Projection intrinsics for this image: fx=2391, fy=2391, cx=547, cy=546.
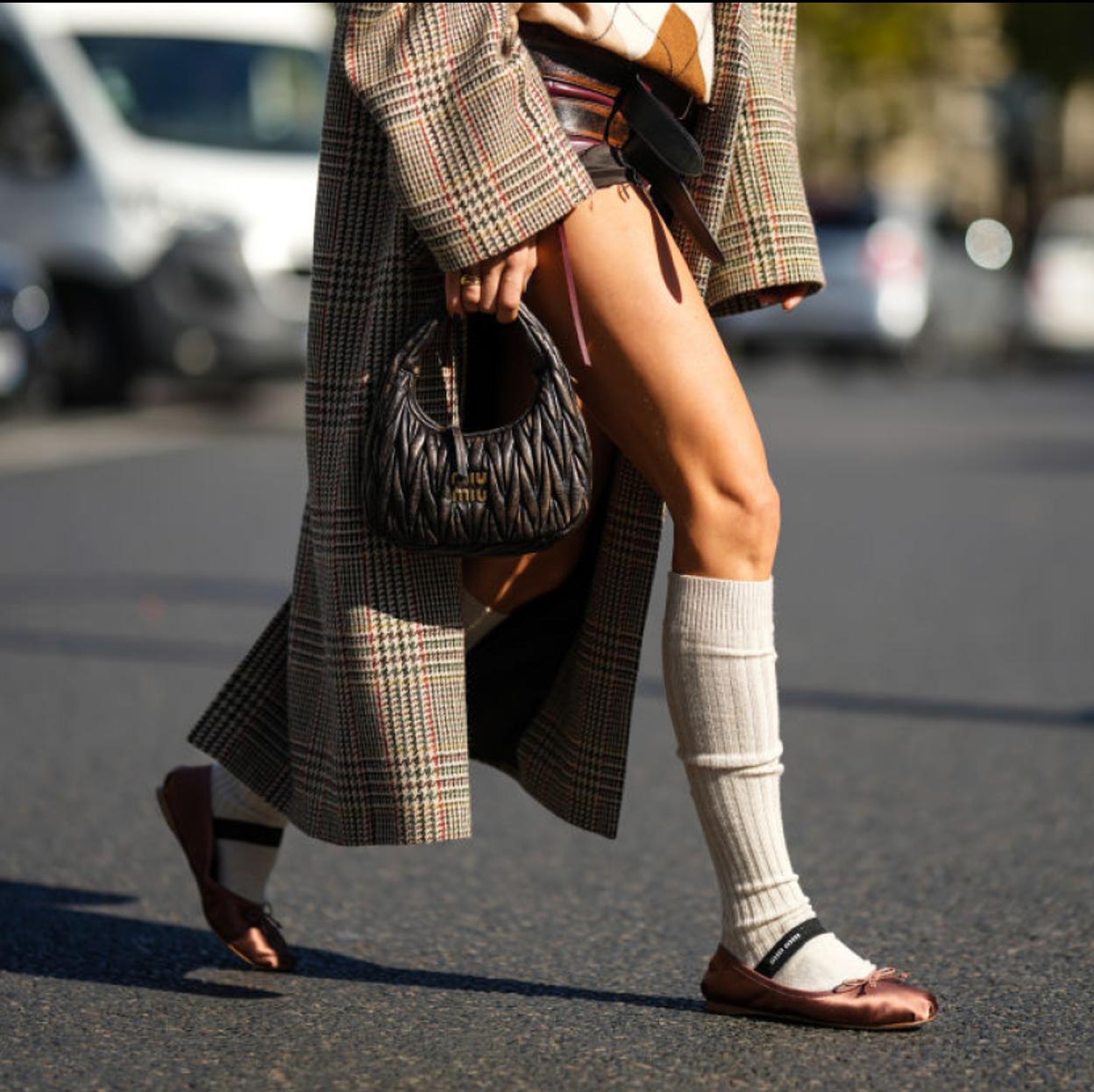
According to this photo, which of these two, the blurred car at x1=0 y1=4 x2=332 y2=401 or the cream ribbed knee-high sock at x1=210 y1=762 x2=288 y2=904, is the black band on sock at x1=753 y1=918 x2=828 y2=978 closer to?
the cream ribbed knee-high sock at x1=210 y1=762 x2=288 y2=904

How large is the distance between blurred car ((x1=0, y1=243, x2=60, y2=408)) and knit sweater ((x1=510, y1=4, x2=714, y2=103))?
31.6 ft

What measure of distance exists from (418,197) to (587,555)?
61cm

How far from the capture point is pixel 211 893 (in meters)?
3.34

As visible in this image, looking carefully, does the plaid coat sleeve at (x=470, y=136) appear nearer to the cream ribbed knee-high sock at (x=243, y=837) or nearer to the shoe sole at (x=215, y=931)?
the cream ribbed knee-high sock at (x=243, y=837)

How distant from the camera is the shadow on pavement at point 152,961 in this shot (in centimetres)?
334

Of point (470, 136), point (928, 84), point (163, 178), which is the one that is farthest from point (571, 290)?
point (928, 84)

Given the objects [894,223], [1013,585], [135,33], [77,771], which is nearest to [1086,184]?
[894,223]

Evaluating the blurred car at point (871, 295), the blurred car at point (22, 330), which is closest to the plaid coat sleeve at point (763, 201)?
the blurred car at point (22, 330)

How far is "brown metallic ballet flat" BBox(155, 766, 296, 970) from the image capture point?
3340mm

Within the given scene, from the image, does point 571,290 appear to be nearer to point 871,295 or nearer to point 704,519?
point 704,519

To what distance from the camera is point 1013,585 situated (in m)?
7.80

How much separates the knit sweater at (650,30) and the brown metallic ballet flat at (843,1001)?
45.0 inches

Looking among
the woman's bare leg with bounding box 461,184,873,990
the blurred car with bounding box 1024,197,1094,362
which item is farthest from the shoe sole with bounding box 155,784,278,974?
the blurred car with bounding box 1024,197,1094,362

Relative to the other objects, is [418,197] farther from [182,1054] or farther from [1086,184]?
[1086,184]
